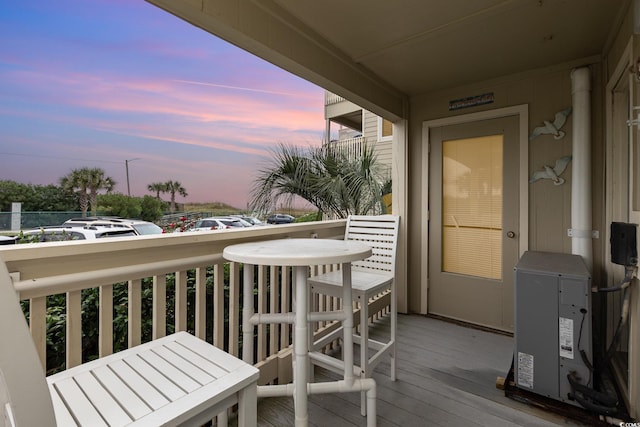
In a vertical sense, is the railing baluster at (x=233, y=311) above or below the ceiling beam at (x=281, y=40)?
below

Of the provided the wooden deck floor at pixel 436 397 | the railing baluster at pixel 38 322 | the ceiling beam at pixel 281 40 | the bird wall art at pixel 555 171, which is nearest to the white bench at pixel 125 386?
the railing baluster at pixel 38 322

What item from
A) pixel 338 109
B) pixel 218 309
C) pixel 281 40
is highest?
pixel 338 109

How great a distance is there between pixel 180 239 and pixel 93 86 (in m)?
4.35

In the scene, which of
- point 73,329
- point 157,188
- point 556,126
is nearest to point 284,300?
point 73,329

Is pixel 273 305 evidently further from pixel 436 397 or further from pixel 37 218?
pixel 37 218

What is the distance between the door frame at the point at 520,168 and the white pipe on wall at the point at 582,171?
16.5 inches

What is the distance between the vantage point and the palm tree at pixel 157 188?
132 inches

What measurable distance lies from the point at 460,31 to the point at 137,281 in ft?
8.58

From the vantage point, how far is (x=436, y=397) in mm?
1963

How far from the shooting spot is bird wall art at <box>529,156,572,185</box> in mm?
2637

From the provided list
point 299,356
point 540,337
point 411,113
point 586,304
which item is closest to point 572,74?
point 411,113

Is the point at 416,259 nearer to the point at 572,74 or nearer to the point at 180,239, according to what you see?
the point at 572,74

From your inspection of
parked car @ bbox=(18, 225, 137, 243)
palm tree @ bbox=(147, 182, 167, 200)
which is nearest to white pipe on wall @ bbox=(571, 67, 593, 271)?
parked car @ bbox=(18, 225, 137, 243)

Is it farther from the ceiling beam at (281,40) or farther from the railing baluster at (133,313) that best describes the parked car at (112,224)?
the ceiling beam at (281,40)
